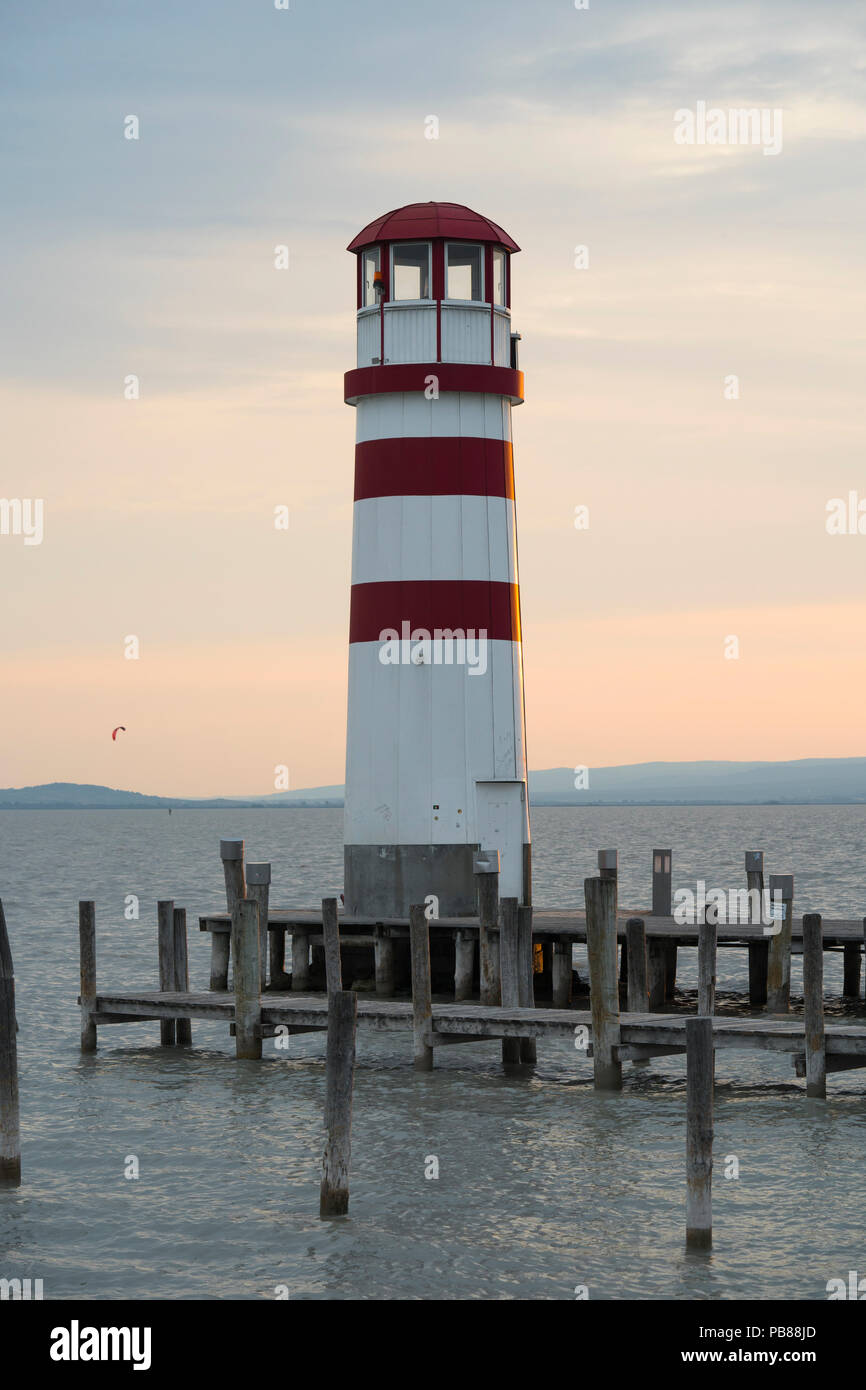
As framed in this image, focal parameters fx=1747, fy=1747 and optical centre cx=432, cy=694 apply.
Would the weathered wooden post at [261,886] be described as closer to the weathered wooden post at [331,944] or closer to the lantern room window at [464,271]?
the weathered wooden post at [331,944]

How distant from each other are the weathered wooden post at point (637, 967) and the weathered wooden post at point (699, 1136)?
25.2 feet

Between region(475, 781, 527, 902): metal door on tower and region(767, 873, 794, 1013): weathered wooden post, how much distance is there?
3909 millimetres

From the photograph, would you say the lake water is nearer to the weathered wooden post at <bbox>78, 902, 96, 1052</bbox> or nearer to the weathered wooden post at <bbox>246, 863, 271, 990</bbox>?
the weathered wooden post at <bbox>78, 902, 96, 1052</bbox>

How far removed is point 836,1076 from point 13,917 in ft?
119

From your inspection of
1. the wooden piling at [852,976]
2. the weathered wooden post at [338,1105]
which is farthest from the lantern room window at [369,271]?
the weathered wooden post at [338,1105]

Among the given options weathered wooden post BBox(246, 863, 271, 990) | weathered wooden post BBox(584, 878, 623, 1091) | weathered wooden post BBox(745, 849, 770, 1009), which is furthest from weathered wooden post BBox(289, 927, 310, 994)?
weathered wooden post BBox(584, 878, 623, 1091)

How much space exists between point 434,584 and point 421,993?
6.87 meters

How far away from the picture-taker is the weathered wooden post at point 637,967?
2241 centimetres

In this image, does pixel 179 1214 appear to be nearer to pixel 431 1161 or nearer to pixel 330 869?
pixel 431 1161

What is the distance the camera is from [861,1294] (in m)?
13.6

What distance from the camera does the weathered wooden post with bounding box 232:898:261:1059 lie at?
21781 millimetres
